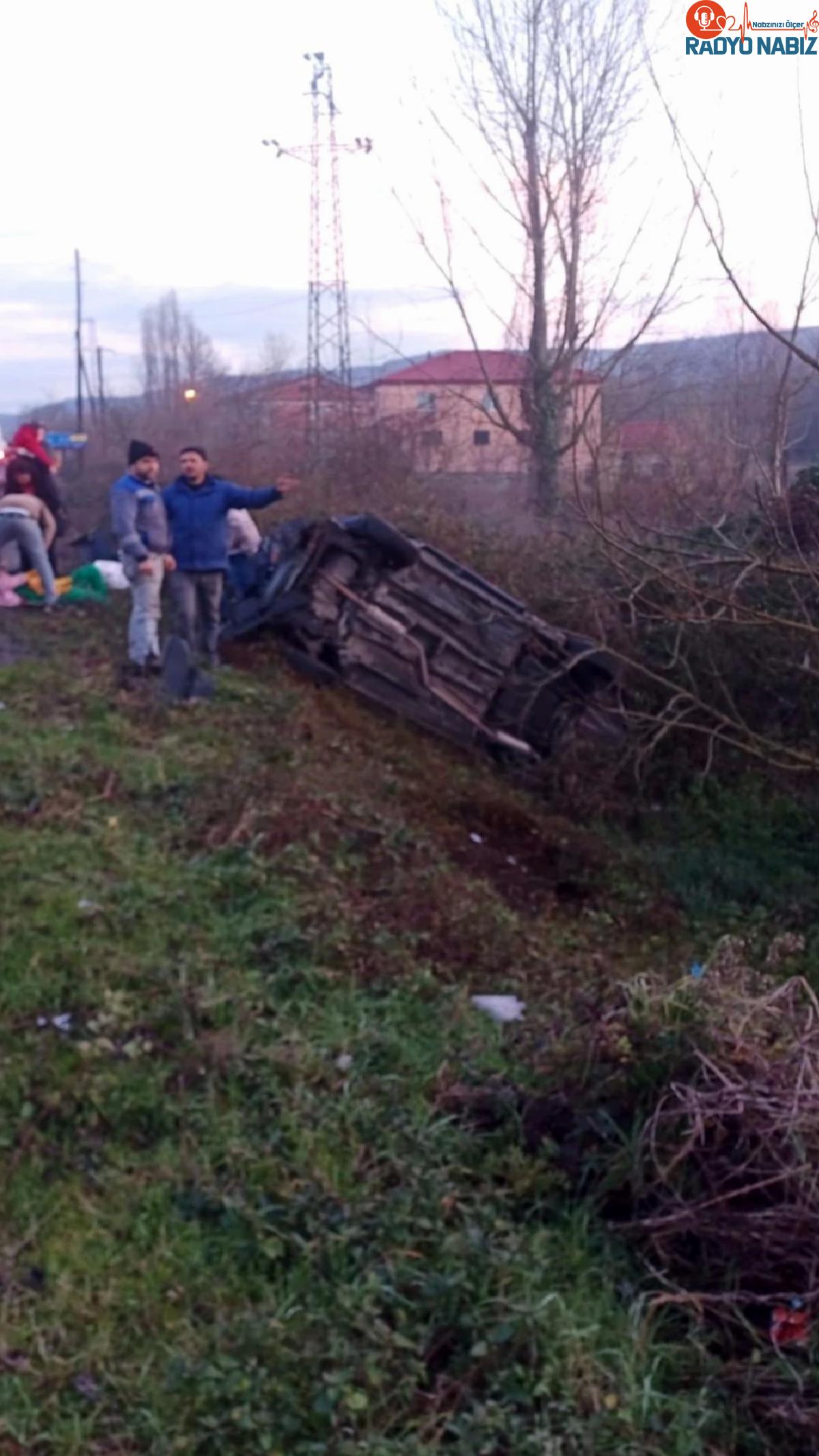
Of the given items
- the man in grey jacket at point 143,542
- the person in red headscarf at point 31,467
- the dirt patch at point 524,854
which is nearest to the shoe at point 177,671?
the man in grey jacket at point 143,542

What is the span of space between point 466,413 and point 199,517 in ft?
49.7

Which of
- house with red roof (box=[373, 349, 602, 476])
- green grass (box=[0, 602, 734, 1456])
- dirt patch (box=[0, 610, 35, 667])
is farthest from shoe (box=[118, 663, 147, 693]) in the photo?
house with red roof (box=[373, 349, 602, 476])

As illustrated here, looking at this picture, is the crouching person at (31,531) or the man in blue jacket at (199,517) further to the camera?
the crouching person at (31,531)

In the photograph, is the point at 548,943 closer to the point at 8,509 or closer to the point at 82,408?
the point at 8,509

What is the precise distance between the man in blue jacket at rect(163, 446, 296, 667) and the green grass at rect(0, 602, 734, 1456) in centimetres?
245

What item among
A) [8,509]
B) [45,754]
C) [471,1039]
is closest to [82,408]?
[8,509]

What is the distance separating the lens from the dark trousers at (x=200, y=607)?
9992 millimetres

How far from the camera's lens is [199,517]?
973cm

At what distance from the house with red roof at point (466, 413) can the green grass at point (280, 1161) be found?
11.6 meters

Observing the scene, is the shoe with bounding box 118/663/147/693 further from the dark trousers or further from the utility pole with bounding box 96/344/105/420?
the utility pole with bounding box 96/344/105/420

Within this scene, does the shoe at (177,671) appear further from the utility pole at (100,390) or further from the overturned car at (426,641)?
the utility pole at (100,390)

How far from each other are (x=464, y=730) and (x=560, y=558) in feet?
8.15

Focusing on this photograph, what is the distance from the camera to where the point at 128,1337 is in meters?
3.88

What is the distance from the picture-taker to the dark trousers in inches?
393
